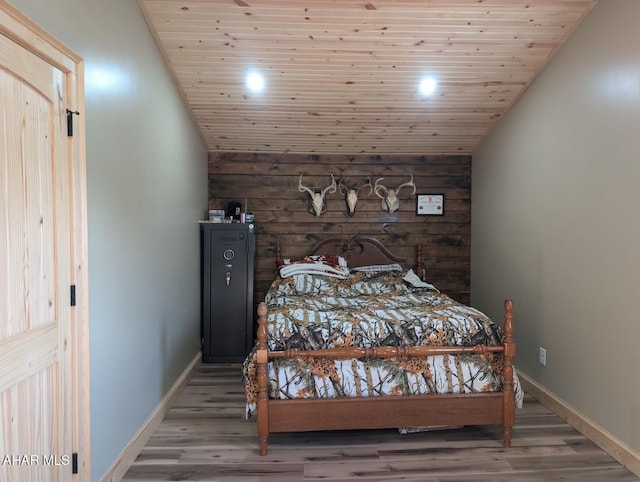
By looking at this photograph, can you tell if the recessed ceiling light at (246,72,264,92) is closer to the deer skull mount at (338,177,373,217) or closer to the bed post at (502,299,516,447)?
the deer skull mount at (338,177,373,217)

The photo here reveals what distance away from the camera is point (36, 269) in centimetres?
164

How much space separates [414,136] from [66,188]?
3.50 meters

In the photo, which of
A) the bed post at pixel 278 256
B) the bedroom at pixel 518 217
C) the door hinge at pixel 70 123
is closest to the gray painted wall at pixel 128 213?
the bedroom at pixel 518 217

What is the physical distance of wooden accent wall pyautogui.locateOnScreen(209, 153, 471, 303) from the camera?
4781 mm

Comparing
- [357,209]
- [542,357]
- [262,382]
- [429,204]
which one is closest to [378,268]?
[357,209]

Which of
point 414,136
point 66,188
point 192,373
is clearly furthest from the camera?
point 414,136

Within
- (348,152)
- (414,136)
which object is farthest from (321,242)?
(414,136)

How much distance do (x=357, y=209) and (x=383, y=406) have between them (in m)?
2.59

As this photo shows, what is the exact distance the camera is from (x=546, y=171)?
133 inches

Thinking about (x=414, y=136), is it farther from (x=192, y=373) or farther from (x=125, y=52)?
(x=192, y=373)

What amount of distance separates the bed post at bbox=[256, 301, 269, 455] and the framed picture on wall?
283 centimetres

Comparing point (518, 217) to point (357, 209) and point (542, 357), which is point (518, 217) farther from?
point (357, 209)

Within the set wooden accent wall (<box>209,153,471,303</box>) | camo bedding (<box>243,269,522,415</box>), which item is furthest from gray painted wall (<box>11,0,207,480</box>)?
wooden accent wall (<box>209,153,471,303</box>)

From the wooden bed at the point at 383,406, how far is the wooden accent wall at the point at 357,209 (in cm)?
223
